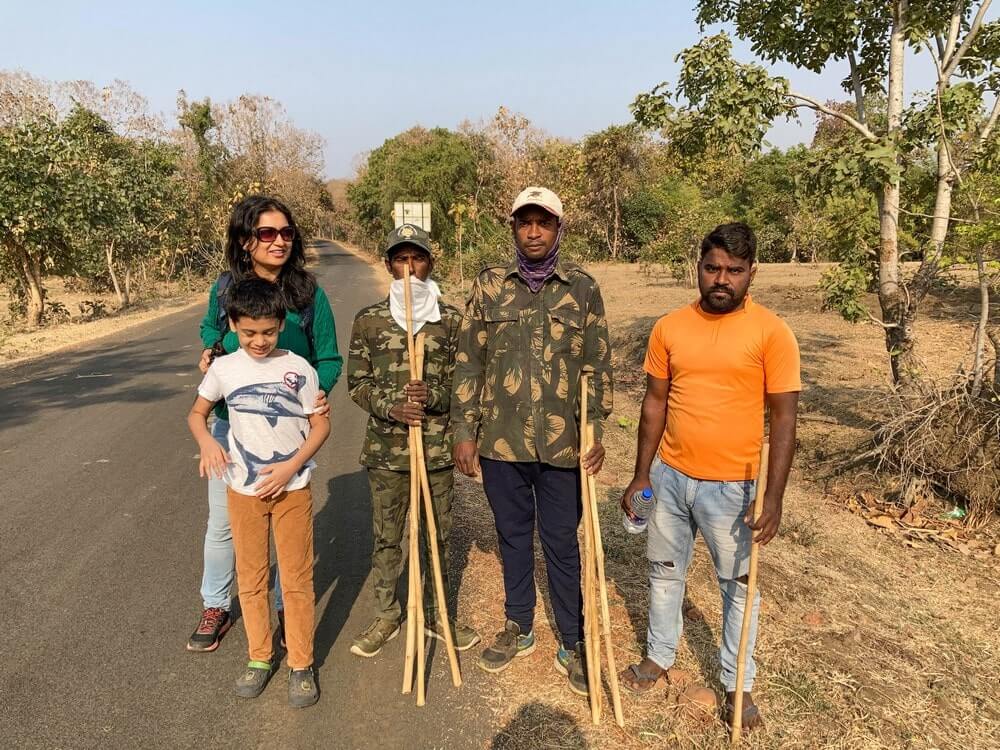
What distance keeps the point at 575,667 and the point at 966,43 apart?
5.51m

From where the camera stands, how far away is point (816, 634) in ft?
10.5

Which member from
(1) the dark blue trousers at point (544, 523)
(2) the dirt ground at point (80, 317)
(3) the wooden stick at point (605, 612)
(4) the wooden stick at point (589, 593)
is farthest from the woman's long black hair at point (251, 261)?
(2) the dirt ground at point (80, 317)

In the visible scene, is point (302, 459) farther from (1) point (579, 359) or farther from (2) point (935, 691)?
(2) point (935, 691)

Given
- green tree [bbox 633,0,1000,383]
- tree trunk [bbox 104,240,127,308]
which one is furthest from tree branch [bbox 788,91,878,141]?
tree trunk [bbox 104,240,127,308]

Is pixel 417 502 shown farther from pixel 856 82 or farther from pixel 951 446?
pixel 856 82

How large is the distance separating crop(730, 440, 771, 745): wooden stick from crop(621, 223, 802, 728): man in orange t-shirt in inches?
1.6

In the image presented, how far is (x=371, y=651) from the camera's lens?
3.08 metres

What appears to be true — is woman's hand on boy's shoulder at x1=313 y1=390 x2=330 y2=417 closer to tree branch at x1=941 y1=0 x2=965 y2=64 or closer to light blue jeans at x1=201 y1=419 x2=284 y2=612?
light blue jeans at x1=201 y1=419 x2=284 y2=612

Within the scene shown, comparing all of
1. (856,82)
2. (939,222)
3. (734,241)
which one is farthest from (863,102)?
(734,241)

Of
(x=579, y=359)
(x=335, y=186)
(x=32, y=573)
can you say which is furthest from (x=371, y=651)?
(x=335, y=186)

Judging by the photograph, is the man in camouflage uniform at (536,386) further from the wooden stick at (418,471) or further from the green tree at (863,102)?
the green tree at (863,102)

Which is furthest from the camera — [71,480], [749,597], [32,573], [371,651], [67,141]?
[67,141]

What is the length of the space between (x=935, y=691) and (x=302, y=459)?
298cm

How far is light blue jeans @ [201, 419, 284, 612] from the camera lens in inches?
114
